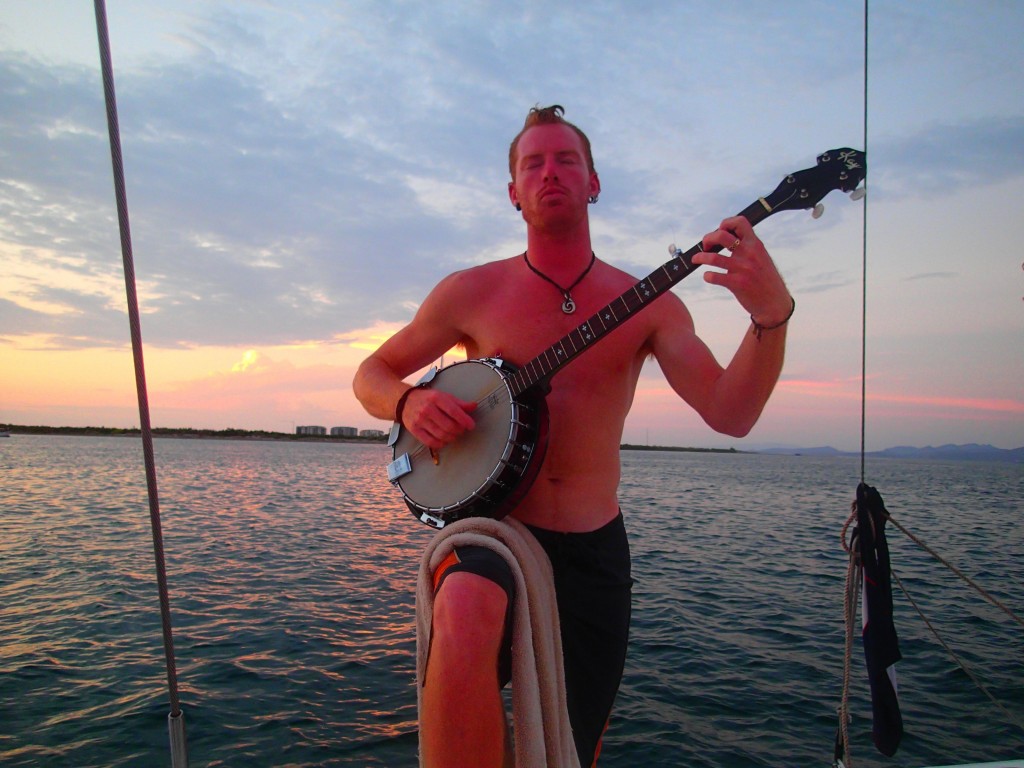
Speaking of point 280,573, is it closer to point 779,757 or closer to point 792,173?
point 779,757

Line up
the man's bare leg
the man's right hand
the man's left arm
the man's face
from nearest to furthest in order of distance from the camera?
the man's bare leg, the man's left arm, the man's right hand, the man's face

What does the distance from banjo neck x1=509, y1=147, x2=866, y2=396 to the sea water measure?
137 centimetres

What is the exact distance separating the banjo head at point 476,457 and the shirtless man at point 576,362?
0.09m

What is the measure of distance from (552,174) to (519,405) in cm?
92

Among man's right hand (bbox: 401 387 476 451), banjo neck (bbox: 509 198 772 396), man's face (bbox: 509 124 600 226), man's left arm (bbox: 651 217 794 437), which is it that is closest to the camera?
man's left arm (bbox: 651 217 794 437)

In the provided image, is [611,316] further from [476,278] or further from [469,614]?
[469,614]

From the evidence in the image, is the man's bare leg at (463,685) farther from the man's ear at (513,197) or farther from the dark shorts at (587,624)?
the man's ear at (513,197)

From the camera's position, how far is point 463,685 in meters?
1.81

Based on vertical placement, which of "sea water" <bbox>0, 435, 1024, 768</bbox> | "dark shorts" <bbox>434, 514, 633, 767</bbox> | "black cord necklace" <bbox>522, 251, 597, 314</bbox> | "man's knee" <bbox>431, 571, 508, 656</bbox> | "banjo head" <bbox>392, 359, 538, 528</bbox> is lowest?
"sea water" <bbox>0, 435, 1024, 768</bbox>

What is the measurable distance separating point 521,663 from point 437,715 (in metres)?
0.29

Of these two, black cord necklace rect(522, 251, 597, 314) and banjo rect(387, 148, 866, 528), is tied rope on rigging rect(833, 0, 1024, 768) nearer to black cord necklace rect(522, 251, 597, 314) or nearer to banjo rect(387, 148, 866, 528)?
banjo rect(387, 148, 866, 528)

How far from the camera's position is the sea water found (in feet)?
18.5

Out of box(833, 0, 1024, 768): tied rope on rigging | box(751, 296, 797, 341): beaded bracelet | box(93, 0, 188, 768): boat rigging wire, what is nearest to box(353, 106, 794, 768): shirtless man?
box(751, 296, 797, 341): beaded bracelet

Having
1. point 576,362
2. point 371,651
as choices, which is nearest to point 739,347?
point 576,362
